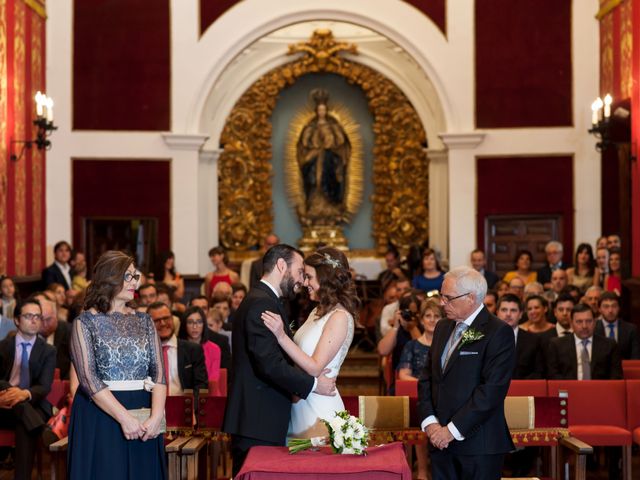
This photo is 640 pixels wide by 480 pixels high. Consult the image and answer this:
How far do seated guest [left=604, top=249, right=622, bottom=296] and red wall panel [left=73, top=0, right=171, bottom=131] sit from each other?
6186mm

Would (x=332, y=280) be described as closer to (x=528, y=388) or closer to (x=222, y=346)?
(x=528, y=388)

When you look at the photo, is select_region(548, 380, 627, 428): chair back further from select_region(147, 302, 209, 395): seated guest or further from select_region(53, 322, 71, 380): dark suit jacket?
select_region(53, 322, 71, 380): dark suit jacket

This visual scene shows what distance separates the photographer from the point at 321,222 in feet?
54.6

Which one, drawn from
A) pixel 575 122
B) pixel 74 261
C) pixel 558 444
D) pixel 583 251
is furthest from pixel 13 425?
pixel 575 122

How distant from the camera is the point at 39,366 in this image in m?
7.57

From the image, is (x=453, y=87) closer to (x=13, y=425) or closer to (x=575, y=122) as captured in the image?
(x=575, y=122)

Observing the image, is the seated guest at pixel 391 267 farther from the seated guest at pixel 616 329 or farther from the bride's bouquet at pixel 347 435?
the bride's bouquet at pixel 347 435

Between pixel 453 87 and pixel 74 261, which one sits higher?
pixel 453 87

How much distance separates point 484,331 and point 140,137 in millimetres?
9983

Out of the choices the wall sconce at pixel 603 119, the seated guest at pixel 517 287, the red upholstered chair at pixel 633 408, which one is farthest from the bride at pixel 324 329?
the wall sconce at pixel 603 119

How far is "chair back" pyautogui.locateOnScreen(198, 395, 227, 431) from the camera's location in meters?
6.49

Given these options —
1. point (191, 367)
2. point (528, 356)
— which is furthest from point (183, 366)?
point (528, 356)

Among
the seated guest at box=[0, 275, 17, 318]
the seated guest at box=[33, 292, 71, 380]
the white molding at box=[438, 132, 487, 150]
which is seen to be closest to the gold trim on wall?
the white molding at box=[438, 132, 487, 150]

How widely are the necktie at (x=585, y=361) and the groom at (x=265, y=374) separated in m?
3.47
